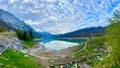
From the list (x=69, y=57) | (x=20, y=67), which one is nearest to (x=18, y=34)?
(x=69, y=57)

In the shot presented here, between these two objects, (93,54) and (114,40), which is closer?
(114,40)

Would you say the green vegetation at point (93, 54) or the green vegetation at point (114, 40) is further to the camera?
the green vegetation at point (93, 54)

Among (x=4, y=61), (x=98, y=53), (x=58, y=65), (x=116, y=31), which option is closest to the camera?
(x=116, y=31)

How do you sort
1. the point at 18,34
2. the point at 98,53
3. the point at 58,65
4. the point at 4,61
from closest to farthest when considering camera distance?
the point at 4,61 < the point at 58,65 < the point at 98,53 < the point at 18,34

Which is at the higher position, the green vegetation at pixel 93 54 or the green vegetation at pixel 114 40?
the green vegetation at pixel 114 40

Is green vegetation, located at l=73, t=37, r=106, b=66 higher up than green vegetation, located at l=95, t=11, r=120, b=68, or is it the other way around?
green vegetation, located at l=95, t=11, r=120, b=68

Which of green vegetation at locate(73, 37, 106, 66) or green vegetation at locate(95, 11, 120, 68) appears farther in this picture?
green vegetation at locate(73, 37, 106, 66)

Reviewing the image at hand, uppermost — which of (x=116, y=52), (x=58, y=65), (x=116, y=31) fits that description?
(x=116, y=31)

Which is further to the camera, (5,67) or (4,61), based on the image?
(4,61)

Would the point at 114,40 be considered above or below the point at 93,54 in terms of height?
above

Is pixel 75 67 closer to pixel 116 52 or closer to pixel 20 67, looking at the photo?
pixel 20 67

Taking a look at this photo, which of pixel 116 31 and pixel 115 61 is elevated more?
pixel 116 31
